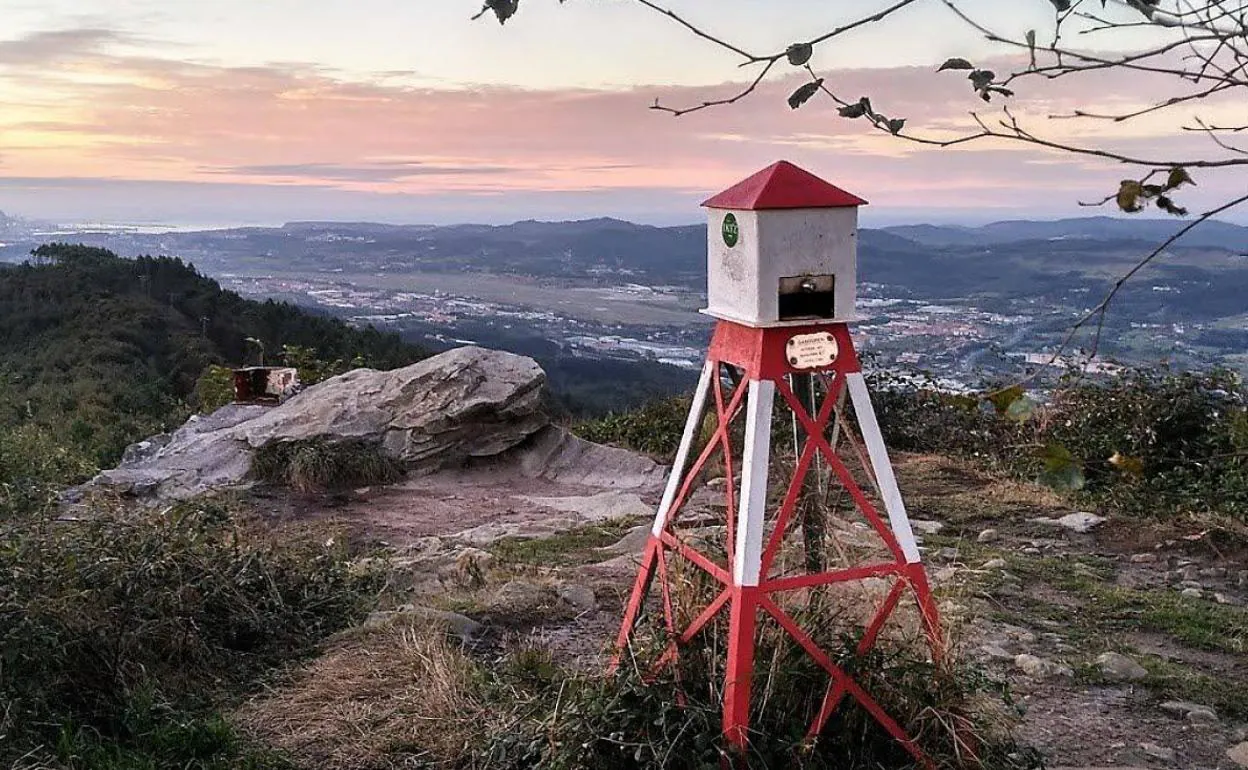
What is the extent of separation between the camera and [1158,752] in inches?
150

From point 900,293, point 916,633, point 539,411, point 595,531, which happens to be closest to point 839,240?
point 916,633

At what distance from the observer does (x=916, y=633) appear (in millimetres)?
3387

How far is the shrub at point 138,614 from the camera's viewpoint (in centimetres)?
378

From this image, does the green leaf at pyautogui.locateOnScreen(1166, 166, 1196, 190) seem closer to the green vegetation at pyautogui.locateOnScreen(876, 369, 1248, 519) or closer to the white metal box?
the white metal box

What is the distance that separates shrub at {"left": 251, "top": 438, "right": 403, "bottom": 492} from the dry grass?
4448 millimetres

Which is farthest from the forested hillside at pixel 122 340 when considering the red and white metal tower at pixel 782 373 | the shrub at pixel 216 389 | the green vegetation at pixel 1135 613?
the red and white metal tower at pixel 782 373

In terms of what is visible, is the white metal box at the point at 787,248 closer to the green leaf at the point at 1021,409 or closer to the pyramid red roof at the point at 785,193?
the pyramid red roof at the point at 785,193

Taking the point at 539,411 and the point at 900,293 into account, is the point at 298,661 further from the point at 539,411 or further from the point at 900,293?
the point at 900,293

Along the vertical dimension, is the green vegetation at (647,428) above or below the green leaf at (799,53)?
below

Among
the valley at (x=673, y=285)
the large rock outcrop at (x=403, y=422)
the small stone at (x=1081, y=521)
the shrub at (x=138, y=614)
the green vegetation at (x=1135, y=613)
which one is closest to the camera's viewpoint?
the shrub at (x=138, y=614)

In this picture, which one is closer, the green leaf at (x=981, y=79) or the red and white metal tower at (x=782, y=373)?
the green leaf at (x=981, y=79)

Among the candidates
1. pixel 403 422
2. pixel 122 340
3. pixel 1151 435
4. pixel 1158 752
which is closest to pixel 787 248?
pixel 1158 752

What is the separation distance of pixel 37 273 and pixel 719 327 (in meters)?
26.9

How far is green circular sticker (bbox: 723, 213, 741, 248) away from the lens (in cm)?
307
